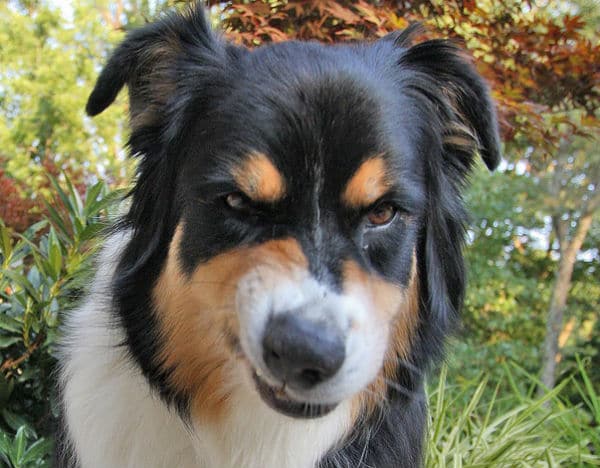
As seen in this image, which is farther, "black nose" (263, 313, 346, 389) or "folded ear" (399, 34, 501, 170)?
"folded ear" (399, 34, 501, 170)

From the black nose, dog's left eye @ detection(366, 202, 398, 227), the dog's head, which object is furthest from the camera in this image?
dog's left eye @ detection(366, 202, 398, 227)

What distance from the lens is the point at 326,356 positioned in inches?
65.4

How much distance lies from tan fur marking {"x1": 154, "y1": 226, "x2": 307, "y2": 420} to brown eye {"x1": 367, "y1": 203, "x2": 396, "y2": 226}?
320mm

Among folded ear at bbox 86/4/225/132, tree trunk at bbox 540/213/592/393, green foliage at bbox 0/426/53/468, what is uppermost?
folded ear at bbox 86/4/225/132

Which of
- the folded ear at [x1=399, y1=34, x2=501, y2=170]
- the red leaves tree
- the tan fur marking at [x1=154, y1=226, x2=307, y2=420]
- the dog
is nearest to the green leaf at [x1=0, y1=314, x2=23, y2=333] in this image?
the dog

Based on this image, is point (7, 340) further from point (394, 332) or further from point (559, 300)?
point (559, 300)

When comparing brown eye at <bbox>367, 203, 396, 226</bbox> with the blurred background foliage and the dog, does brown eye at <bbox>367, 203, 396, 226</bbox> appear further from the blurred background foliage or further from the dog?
the blurred background foliage

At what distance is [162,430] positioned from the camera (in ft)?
7.66

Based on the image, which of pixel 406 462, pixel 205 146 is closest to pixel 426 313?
pixel 406 462

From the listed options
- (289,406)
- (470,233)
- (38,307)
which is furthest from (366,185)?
(38,307)

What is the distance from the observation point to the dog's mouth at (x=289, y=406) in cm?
190

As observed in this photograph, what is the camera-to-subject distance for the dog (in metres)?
1.84

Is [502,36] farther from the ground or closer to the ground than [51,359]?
farther from the ground

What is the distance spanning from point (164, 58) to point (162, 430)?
1417 mm
